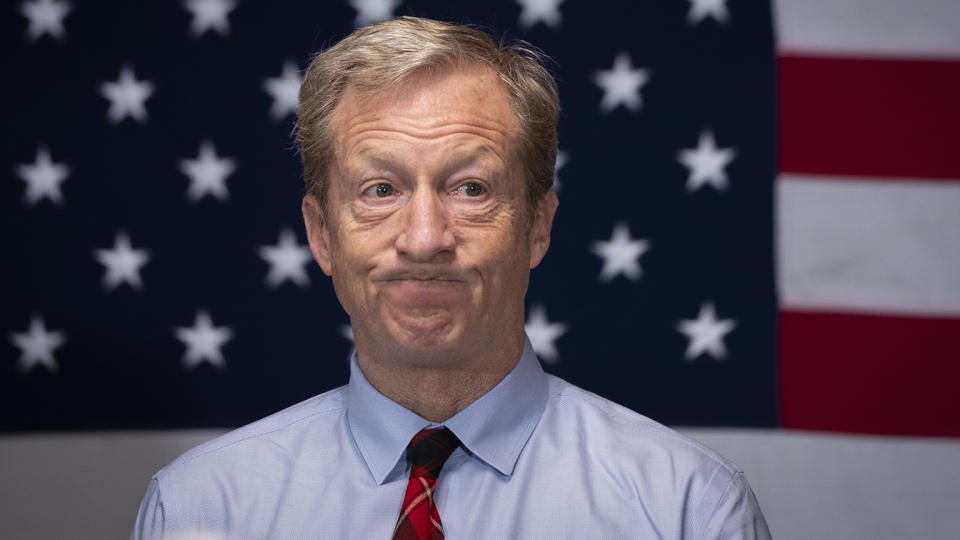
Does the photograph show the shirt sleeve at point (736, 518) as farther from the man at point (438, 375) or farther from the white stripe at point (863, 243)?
the white stripe at point (863, 243)

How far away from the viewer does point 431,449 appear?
1.67m

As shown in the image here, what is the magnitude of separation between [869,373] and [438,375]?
1.46 meters

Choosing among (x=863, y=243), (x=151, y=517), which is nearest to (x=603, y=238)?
(x=863, y=243)

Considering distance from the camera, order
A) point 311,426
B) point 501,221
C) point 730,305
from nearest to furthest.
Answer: point 501,221, point 311,426, point 730,305

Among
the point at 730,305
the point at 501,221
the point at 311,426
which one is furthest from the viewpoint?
the point at 730,305

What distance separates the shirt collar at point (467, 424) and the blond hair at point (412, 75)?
0.31 m

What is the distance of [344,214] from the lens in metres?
1.66

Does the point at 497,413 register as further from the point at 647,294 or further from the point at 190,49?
the point at 190,49

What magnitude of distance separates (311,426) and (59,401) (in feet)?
4.15

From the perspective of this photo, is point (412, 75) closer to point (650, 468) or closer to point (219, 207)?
point (650, 468)

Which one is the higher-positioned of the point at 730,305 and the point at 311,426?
the point at 730,305

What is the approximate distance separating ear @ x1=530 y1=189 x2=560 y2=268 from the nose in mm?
236

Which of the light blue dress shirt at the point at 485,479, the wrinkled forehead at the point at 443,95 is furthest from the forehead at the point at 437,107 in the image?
the light blue dress shirt at the point at 485,479

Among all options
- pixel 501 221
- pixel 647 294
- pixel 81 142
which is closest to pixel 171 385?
pixel 81 142
